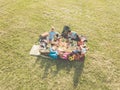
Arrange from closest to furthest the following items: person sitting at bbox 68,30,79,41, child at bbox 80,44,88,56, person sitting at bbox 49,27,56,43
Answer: child at bbox 80,44,88,56 < person sitting at bbox 49,27,56,43 < person sitting at bbox 68,30,79,41

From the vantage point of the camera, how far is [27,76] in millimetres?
10672

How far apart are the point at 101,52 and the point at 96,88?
281 centimetres

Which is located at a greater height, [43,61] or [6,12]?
[6,12]

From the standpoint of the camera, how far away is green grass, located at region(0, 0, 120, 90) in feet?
34.8

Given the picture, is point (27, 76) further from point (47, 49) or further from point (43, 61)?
point (47, 49)

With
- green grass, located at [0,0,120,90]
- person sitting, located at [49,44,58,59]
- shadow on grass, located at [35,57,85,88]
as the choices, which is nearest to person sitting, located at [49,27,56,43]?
person sitting, located at [49,44,58,59]

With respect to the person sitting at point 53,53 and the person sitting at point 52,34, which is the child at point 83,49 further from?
the person sitting at point 52,34

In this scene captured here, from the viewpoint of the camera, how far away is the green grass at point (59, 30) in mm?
10602

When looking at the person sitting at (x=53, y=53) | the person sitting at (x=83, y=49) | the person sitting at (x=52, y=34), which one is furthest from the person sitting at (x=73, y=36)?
the person sitting at (x=53, y=53)

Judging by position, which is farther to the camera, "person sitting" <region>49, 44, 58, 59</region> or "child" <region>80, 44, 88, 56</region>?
"child" <region>80, 44, 88, 56</region>

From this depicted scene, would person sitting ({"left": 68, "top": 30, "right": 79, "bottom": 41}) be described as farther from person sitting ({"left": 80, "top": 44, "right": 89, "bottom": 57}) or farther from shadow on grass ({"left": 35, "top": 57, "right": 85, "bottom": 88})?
shadow on grass ({"left": 35, "top": 57, "right": 85, "bottom": 88})

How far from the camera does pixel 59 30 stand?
556 inches

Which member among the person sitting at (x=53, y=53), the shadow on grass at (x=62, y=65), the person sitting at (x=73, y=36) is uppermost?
the person sitting at (x=73, y=36)

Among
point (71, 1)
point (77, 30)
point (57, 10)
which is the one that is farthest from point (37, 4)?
point (77, 30)
